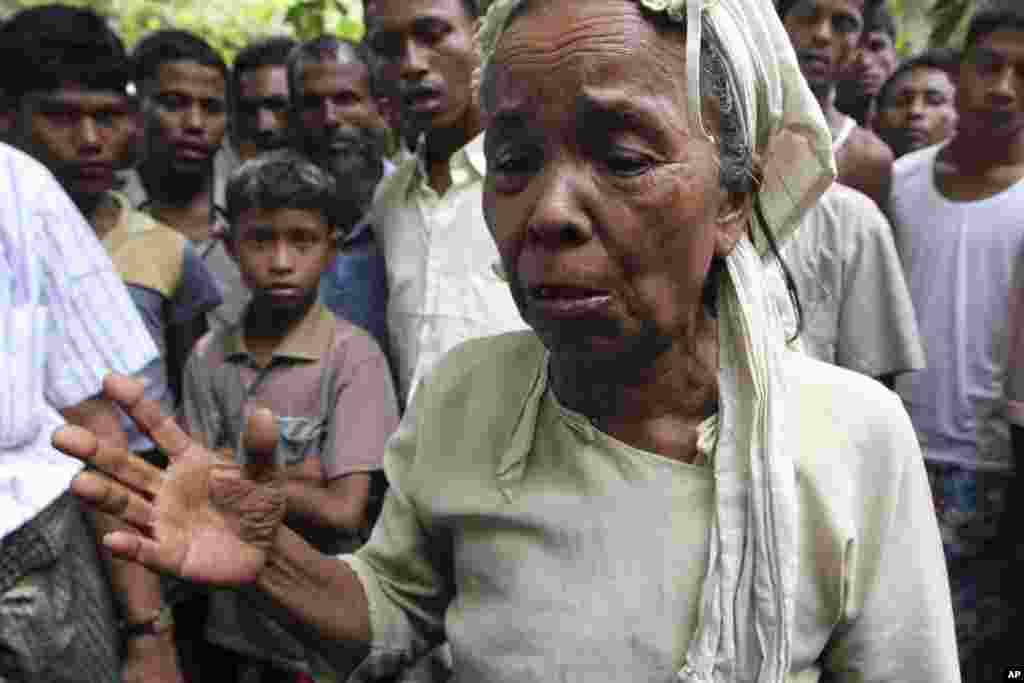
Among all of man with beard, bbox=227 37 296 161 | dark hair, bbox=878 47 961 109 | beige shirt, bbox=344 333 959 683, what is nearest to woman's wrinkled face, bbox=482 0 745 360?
beige shirt, bbox=344 333 959 683

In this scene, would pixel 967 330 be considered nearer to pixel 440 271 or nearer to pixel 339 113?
pixel 440 271

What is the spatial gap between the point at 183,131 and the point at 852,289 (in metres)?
2.43

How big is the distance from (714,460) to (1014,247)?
2.36 meters

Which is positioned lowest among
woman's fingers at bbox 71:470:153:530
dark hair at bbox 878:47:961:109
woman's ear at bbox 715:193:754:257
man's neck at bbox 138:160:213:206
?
dark hair at bbox 878:47:961:109

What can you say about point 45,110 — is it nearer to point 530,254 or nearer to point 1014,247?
point 530,254

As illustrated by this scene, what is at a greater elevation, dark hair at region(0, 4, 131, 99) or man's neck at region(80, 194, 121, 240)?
dark hair at region(0, 4, 131, 99)

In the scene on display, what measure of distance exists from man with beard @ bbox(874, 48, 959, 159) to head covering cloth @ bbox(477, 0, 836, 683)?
13.2 feet

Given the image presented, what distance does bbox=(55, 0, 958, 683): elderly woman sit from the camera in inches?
56.8

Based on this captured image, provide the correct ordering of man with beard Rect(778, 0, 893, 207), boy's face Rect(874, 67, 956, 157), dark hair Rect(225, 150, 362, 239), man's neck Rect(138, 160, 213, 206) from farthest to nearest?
boy's face Rect(874, 67, 956, 157) < man's neck Rect(138, 160, 213, 206) < man with beard Rect(778, 0, 893, 207) < dark hair Rect(225, 150, 362, 239)

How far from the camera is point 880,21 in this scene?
5.83m

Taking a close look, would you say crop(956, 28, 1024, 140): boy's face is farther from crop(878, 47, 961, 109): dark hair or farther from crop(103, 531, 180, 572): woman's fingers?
crop(103, 531, 180, 572): woman's fingers

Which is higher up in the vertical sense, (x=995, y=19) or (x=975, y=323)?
(x=995, y=19)

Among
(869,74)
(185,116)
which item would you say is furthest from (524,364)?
(869,74)

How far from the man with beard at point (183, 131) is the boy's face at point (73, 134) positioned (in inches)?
25.8
